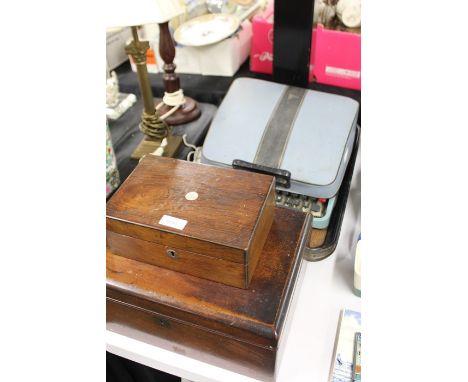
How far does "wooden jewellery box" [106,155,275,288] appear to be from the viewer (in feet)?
1.78

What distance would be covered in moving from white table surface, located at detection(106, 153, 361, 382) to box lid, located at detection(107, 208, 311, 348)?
→ 9 cm

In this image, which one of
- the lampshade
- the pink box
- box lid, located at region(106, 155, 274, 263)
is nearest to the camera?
box lid, located at region(106, 155, 274, 263)

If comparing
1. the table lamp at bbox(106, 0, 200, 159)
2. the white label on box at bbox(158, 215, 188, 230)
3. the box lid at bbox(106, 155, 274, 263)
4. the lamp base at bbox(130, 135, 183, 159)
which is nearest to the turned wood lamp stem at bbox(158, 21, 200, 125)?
the table lamp at bbox(106, 0, 200, 159)

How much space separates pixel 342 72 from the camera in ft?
3.52

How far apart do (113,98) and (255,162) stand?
0.58 metres

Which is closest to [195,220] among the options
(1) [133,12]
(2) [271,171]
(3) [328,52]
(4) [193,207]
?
(4) [193,207]

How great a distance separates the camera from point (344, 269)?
0.76 meters

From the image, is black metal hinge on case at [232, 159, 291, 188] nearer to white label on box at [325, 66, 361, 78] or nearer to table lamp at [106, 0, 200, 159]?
table lamp at [106, 0, 200, 159]

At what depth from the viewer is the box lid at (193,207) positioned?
540mm

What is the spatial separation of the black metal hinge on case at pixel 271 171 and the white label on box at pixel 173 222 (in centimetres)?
23

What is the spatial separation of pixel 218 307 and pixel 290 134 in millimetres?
366
